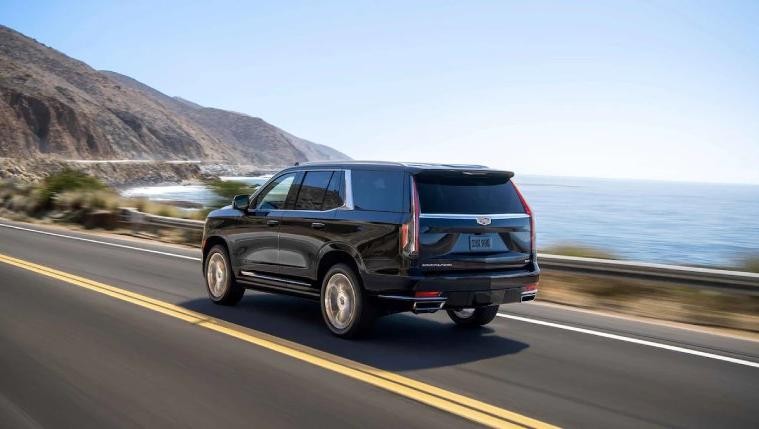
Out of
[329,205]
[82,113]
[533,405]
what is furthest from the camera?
[82,113]

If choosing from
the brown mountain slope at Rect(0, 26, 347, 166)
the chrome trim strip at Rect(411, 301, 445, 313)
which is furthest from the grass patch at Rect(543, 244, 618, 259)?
the brown mountain slope at Rect(0, 26, 347, 166)

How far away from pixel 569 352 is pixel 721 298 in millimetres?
3633

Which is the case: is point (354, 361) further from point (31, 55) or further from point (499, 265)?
point (31, 55)

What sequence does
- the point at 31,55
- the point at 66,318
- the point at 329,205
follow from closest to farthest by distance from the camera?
the point at 329,205 → the point at 66,318 → the point at 31,55

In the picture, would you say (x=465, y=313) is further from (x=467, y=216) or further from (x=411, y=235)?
(x=411, y=235)

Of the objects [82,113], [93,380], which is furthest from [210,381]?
[82,113]

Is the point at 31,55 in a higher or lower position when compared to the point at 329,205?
higher

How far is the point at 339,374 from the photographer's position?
5742 mm

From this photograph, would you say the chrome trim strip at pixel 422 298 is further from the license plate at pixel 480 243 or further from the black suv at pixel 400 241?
the license plate at pixel 480 243

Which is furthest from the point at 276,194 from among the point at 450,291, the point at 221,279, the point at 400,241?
the point at 450,291

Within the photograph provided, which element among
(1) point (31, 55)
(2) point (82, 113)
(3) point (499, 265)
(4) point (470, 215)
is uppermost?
(1) point (31, 55)

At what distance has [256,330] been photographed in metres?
7.44

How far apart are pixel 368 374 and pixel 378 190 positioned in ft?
6.25

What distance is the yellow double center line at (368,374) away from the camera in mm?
4735
